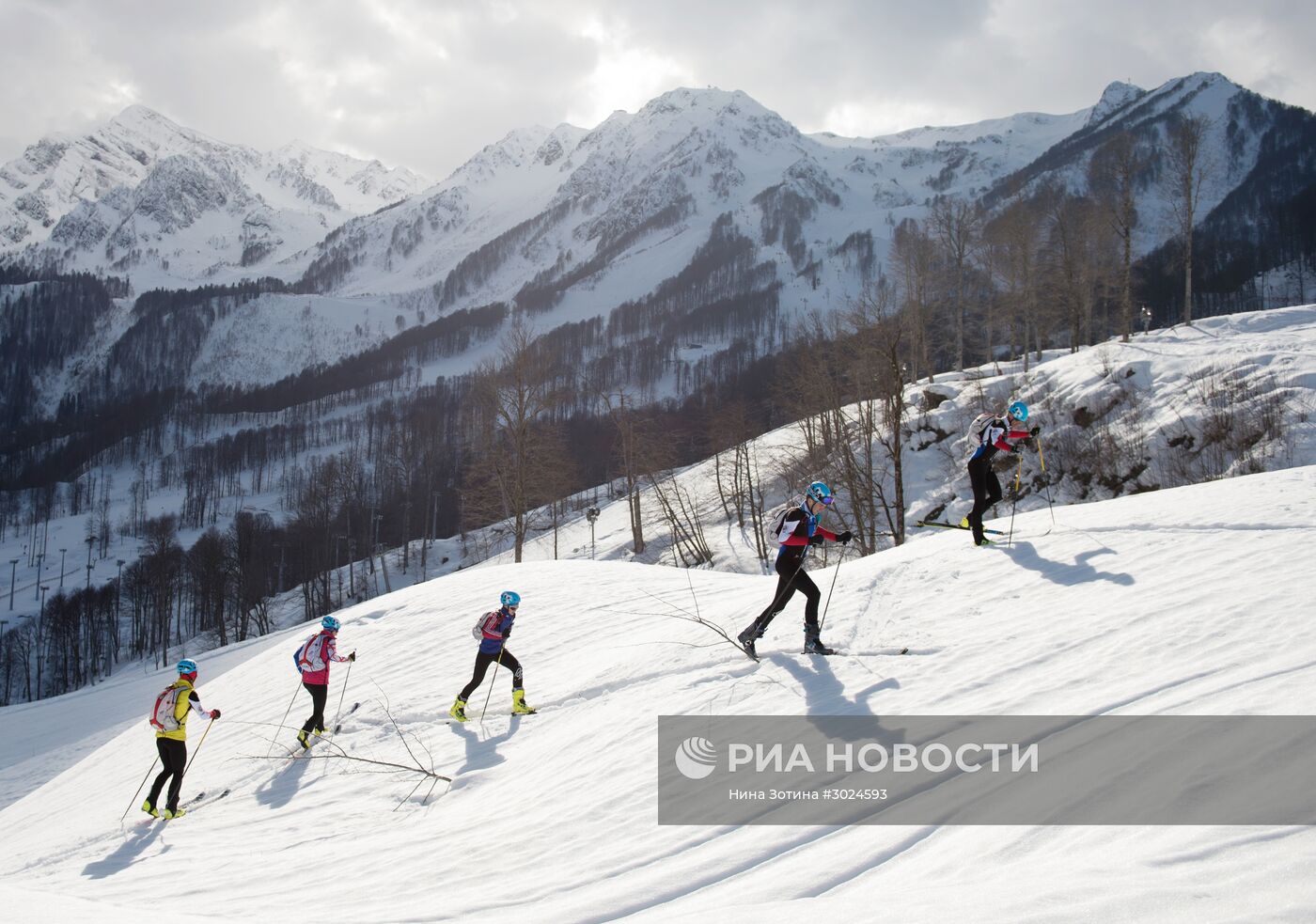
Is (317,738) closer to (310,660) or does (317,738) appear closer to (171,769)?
(310,660)

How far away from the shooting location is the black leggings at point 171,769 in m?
9.38

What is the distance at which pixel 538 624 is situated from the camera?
1307 cm

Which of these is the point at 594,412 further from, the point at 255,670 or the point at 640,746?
the point at 640,746

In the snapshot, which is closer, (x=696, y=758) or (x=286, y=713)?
(x=696, y=758)

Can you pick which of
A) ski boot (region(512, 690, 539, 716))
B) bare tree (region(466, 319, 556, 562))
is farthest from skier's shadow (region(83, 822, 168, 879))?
bare tree (region(466, 319, 556, 562))

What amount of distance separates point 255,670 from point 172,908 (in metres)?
10.4

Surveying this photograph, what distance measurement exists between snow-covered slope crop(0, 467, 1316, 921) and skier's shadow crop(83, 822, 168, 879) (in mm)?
59

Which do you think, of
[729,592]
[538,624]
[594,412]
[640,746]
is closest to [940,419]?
[729,592]

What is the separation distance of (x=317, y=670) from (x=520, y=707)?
143 inches

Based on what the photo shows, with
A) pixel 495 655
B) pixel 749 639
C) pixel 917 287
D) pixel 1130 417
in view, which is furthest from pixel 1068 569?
pixel 917 287

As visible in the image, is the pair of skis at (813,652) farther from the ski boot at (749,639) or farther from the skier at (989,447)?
the skier at (989,447)

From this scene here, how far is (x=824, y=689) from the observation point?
7504mm

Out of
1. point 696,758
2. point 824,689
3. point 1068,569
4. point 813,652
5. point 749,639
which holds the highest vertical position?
point 1068,569

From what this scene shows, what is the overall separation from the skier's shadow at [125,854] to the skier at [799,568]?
7709mm
